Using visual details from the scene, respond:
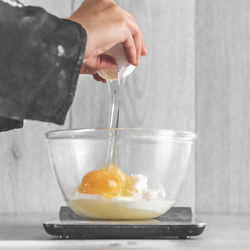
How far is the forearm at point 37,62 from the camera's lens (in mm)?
696

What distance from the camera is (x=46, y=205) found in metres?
1.32

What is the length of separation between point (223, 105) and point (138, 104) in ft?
0.76

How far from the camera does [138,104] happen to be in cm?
135

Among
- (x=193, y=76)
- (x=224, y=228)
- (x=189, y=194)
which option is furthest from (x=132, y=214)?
(x=193, y=76)

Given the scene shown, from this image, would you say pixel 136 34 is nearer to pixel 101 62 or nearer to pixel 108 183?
pixel 101 62

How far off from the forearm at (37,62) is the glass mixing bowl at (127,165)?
168 mm

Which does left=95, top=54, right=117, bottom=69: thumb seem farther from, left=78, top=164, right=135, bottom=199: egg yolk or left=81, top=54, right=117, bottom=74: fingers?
left=78, top=164, right=135, bottom=199: egg yolk

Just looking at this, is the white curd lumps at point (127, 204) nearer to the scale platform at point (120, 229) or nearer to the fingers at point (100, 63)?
the scale platform at point (120, 229)

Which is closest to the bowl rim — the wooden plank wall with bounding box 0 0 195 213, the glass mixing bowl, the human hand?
the glass mixing bowl

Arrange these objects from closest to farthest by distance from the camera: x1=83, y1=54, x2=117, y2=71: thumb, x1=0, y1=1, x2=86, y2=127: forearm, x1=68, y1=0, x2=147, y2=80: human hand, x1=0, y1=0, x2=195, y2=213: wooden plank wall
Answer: x1=0, y1=1, x2=86, y2=127: forearm < x1=68, y1=0, x2=147, y2=80: human hand < x1=83, y1=54, x2=117, y2=71: thumb < x1=0, y1=0, x2=195, y2=213: wooden plank wall

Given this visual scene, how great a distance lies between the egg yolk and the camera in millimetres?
854

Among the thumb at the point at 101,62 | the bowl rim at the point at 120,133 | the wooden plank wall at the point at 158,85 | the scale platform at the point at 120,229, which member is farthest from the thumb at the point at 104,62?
the wooden plank wall at the point at 158,85

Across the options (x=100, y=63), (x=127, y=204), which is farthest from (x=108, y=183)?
(x=100, y=63)

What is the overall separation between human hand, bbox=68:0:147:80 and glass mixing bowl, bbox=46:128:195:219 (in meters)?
0.14
